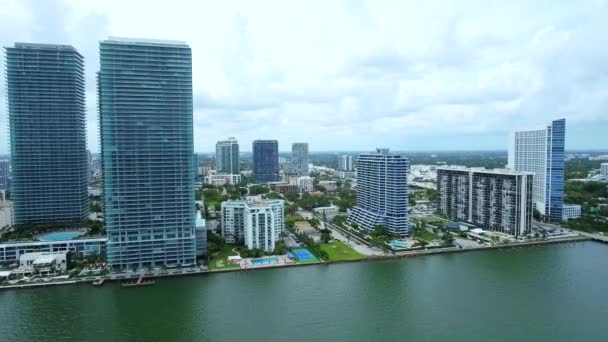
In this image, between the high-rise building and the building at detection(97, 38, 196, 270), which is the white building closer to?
the building at detection(97, 38, 196, 270)

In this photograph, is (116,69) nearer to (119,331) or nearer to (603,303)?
(119,331)

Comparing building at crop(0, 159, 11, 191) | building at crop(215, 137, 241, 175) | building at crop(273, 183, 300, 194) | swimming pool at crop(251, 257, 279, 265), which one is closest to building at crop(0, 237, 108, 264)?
swimming pool at crop(251, 257, 279, 265)

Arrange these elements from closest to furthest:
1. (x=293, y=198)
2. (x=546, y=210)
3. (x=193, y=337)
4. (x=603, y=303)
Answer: (x=193, y=337) < (x=603, y=303) < (x=546, y=210) < (x=293, y=198)

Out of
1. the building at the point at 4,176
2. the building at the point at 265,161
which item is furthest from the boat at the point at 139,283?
the building at the point at 265,161

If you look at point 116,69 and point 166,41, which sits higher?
point 166,41

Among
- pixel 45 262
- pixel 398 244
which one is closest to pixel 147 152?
pixel 45 262

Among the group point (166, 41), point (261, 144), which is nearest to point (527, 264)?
point (166, 41)

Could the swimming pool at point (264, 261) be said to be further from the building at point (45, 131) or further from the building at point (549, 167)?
the building at point (549, 167)

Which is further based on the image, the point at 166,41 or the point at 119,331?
the point at 166,41
